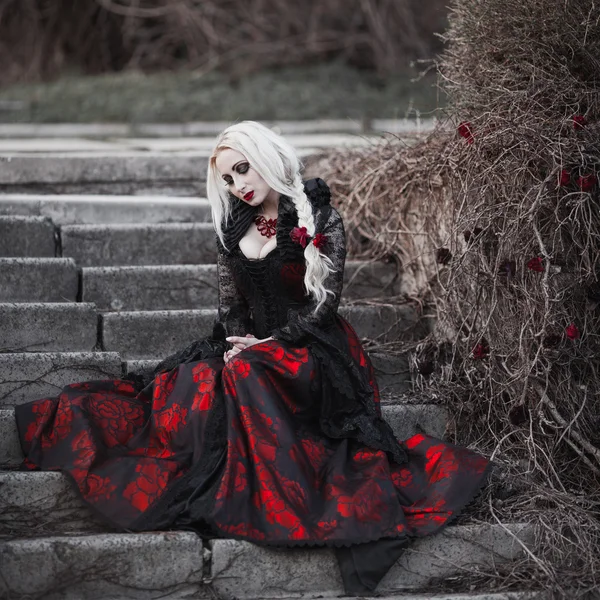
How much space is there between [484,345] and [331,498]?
100 cm

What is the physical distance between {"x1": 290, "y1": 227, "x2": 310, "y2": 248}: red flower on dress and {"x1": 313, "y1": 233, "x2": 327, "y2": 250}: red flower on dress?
0.03 m

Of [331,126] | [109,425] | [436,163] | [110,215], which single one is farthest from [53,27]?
[109,425]

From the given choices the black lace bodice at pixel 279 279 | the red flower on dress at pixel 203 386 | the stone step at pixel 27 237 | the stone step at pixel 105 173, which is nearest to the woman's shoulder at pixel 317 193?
the black lace bodice at pixel 279 279

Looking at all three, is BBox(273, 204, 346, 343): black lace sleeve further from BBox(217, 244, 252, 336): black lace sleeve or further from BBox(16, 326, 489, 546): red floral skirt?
BBox(217, 244, 252, 336): black lace sleeve

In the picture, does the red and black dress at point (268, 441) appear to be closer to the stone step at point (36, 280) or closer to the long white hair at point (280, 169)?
the long white hair at point (280, 169)

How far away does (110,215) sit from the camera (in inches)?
193

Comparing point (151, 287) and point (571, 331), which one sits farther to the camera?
point (151, 287)

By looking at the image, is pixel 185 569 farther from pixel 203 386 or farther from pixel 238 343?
pixel 238 343

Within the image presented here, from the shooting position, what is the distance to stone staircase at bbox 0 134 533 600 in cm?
282

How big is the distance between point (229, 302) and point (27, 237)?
1.31 m

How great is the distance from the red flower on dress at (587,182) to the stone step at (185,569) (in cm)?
130

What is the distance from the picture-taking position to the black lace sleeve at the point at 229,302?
11.5 feet

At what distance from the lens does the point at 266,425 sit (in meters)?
3.04

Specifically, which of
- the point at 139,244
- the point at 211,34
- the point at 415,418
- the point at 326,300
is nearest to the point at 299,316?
the point at 326,300
